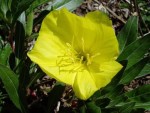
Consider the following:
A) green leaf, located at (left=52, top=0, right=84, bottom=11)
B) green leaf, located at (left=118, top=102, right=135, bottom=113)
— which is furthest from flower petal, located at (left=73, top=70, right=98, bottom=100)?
green leaf, located at (left=52, top=0, right=84, bottom=11)

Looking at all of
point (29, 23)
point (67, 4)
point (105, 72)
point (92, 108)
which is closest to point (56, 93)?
point (92, 108)

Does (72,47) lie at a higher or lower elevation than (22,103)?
higher

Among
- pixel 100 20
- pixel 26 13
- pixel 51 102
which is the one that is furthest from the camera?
pixel 26 13

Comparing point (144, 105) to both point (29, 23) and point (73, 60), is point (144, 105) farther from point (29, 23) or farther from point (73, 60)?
point (29, 23)

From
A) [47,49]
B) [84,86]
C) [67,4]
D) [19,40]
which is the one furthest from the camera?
[67,4]

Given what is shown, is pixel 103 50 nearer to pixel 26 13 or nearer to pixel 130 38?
pixel 130 38

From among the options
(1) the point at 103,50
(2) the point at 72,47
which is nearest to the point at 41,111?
(2) the point at 72,47

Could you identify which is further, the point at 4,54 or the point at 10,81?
the point at 4,54

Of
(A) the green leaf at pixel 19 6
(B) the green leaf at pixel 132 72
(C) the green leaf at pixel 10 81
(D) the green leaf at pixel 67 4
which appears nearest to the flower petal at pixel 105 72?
(B) the green leaf at pixel 132 72
